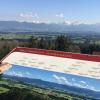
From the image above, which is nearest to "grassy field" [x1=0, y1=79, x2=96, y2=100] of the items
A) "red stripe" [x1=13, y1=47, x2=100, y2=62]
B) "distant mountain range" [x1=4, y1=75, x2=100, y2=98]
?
"distant mountain range" [x1=4, y1=75, x2=100, y2=98]

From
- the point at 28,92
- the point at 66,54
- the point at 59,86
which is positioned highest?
the point at 66,54

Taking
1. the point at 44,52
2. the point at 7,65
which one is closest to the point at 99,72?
the point at 44,52

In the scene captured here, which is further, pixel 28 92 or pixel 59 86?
pixel 28 92

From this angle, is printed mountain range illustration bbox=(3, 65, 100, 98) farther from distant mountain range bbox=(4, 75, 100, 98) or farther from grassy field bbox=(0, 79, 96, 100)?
grassy field bbox=(0, 79, 96, 100)

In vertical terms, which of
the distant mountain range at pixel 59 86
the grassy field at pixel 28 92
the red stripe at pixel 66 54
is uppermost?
the red stripe at pixel 66 54

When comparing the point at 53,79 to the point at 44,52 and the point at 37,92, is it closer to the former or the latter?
the point at 37,92

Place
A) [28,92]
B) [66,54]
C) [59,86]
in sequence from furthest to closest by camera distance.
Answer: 1. [66,54]
2. [28,92]
3. [59,86]

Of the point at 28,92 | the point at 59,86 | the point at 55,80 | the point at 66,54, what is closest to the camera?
the point at 59,86

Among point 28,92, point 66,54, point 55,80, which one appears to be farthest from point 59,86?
point 66,54

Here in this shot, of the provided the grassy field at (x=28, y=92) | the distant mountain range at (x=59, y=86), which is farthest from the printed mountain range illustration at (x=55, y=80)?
the grassy field at (x=28, y=92)

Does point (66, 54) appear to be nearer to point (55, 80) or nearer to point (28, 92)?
point (55, 80)

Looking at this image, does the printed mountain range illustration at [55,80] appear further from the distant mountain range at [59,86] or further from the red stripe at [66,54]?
the red stripe at [66,54]
